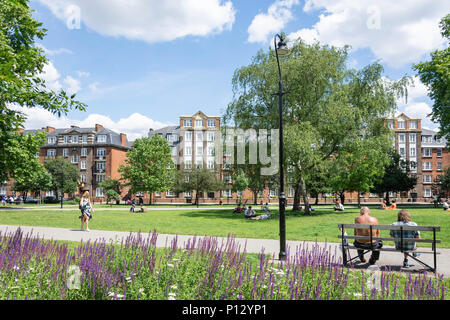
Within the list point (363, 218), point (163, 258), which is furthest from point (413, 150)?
point (163, 258)

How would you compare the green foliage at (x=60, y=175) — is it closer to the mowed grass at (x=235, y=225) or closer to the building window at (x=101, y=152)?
the building window at (x=101, y=152)

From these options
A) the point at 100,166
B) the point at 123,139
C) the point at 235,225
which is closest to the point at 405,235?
the point at 235,225

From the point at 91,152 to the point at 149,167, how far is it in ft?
99.1

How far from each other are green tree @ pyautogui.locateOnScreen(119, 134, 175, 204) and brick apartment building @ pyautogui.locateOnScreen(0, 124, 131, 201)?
840 inches

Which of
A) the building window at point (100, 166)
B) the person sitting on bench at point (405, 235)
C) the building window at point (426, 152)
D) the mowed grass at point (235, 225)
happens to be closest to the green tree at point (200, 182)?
the building window at point (100, 166)

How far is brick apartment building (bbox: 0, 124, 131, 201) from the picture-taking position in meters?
84.5

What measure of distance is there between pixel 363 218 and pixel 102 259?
262 inches

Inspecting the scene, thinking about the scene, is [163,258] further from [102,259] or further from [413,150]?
[413,150]

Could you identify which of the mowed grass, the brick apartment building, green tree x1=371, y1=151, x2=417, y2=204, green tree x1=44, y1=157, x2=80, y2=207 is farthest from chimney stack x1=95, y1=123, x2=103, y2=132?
the mowed grass

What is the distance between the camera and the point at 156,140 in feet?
216

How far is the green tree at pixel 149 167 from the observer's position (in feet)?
201
